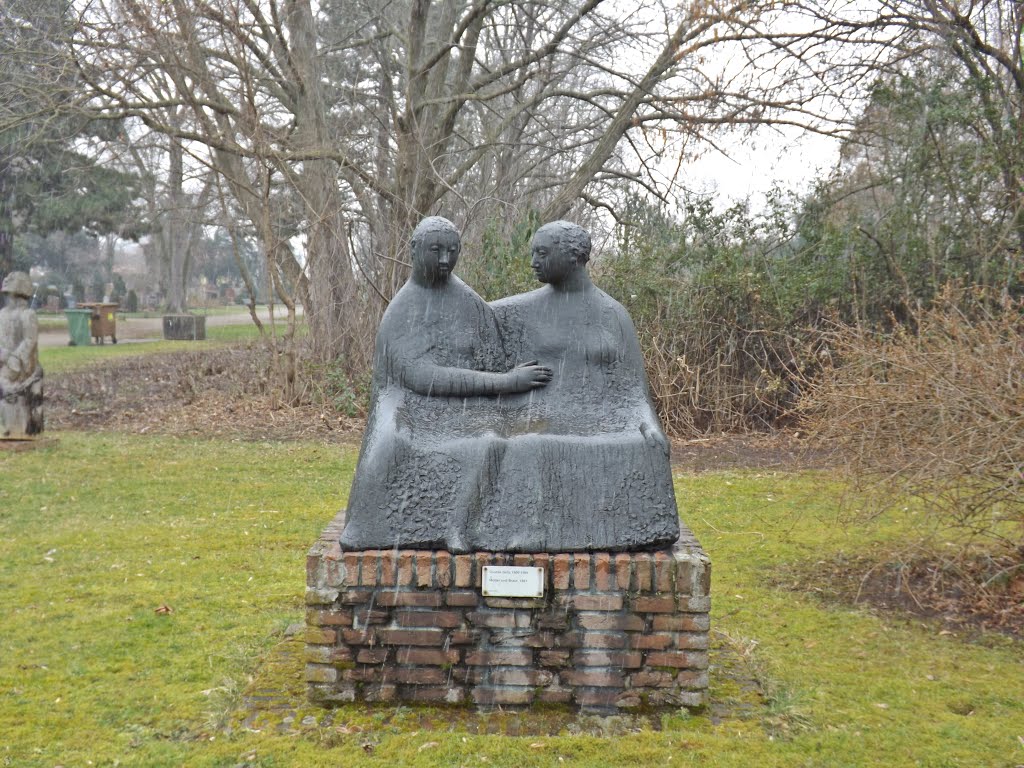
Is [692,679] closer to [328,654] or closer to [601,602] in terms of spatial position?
[601,602]

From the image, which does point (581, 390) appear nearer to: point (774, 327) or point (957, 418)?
point (957, 418)

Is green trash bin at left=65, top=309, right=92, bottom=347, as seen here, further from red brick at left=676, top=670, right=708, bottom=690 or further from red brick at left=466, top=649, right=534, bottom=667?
red brick at left=676, top=670, right=708, bottom=690

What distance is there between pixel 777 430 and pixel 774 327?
1.30 m

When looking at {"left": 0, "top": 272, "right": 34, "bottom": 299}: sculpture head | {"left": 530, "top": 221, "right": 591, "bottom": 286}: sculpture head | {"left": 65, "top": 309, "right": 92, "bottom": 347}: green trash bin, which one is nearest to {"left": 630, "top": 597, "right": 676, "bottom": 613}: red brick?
{"left": 530, "top": 221, "right": 591, "bottom": 286}: sculpture head

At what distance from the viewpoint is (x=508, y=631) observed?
3.76 meters

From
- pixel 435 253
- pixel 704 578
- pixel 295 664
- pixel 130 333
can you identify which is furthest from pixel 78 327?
pixel 704 578

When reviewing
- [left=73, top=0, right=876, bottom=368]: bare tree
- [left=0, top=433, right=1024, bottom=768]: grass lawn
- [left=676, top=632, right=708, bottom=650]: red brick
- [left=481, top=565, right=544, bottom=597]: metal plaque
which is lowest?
[left=0, top=433, right=1024, bottom=768]: grass lawn

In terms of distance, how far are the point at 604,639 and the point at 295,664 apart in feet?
5.00

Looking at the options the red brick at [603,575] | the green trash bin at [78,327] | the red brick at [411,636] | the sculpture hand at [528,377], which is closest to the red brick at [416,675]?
the red brick at [411,636]

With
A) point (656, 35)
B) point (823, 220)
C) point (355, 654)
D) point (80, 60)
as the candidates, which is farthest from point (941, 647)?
point (80, 60)

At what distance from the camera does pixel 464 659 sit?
377 centimetres

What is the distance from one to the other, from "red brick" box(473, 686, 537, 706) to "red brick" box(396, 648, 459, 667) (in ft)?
0.56

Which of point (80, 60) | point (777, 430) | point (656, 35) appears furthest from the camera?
point (656, 35)

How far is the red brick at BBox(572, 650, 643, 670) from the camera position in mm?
3746
